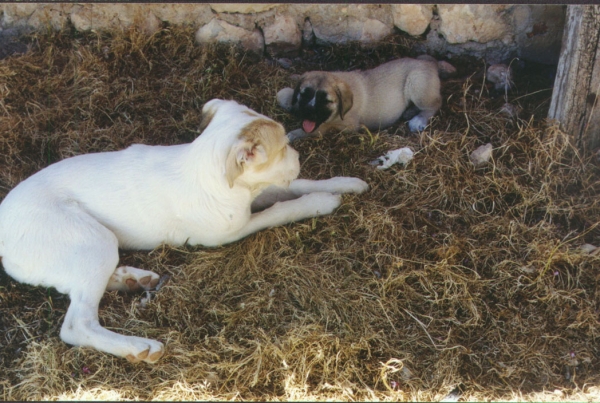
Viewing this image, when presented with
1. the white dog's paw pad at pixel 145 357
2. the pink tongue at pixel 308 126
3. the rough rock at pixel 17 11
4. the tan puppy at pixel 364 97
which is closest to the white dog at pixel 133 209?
the white dog's paw pad at pixel 145 357

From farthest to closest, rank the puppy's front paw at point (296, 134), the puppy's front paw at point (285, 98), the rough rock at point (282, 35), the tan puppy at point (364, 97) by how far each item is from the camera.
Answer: the rough rock at point (282, 35) → the puppy's front paw at point (285, 98) → the puppy's front paw at point (296, 134) → the tan puppy at point (364, 97)

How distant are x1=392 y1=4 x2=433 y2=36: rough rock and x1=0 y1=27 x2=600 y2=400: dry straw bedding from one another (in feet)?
1.97

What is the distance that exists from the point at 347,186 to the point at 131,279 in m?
1.69

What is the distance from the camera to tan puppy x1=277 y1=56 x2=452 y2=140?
5031 millimetres

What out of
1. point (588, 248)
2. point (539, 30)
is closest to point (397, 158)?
point (588, 248)

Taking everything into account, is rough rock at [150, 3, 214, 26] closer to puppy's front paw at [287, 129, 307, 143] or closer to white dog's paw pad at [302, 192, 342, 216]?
puppy's front paw at [287, 129, 307, 143]

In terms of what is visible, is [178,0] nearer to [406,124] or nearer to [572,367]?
[406,124]

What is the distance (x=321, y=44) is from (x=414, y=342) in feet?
10.9

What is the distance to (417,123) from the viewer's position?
17.6ft

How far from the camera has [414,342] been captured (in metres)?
3.87

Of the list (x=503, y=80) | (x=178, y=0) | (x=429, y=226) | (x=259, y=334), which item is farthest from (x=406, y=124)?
(x=259, y=334)

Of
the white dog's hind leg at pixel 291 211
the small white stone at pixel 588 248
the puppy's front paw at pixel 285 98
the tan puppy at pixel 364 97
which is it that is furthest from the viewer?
the puppy's front paw at pixel 285 98

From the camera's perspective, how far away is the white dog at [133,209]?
3.81 metres

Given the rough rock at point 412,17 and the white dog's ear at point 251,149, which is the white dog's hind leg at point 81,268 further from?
the rough rock at point 412,17
